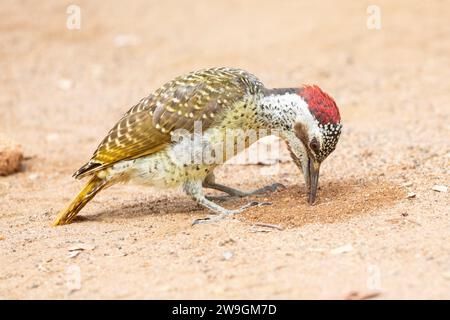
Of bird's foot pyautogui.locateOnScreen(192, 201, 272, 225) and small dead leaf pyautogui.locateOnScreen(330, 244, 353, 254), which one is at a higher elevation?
small dead leaf pyautogui.locateOnScreen(330, 244, 353, 254)

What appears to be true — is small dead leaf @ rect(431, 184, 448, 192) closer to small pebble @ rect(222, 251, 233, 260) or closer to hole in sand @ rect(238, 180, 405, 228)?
hole in sand @ rect(238, 180, 405, 228)

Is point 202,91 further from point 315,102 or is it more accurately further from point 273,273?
point 273,273

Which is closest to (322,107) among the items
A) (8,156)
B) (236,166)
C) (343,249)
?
(343,249)

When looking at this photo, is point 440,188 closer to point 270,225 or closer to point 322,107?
point 322,107

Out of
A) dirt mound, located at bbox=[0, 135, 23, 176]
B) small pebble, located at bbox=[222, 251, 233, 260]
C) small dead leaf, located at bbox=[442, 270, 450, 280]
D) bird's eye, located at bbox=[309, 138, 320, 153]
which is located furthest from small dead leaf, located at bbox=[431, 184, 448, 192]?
dirt mound, located at bbox=[0, 135, 23, 176]

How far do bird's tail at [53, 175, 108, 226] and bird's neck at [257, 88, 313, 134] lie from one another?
1.60 metres

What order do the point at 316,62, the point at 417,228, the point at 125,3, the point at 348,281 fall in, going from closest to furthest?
1. the point at 348,281
2. the point at 417,228
3. the point at 316,62
4. the point at 125,3

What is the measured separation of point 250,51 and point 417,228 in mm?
7704

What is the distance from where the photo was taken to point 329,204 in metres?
6.24

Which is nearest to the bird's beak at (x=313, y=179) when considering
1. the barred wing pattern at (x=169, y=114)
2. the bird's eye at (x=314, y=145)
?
the bird's eye at (x=314, y=145)

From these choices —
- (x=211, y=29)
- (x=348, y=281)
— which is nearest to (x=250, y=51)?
(x=211, y=29)

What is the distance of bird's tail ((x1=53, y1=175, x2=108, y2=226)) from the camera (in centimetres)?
652

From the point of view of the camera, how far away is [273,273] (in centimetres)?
477
